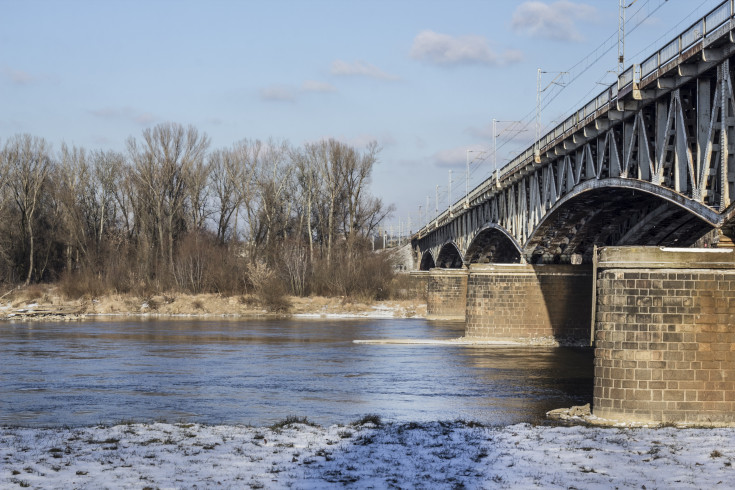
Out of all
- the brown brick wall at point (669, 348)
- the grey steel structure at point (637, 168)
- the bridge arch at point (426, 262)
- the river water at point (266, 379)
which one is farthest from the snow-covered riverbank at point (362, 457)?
the bridge arch at point (426, 262)

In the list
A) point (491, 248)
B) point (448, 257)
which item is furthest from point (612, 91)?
point (448, 257)

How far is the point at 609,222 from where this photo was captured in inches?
1684

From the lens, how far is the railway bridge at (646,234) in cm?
2067

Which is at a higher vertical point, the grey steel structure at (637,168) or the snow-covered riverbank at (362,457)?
the grey steel structure at (637,168)

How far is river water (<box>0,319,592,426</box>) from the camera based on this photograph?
72.8 feet

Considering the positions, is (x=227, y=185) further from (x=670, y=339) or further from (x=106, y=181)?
(x=670, y=339)

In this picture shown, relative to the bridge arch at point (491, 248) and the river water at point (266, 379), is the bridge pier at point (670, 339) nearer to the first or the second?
the river water at point (266, 379)

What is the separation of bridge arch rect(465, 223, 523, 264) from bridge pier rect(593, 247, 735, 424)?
122 feet

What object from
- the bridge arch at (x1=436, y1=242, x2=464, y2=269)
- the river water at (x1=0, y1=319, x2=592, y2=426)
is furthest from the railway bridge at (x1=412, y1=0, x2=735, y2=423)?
the bridge arch at (x1=436, y1=242, x2=464, y2=269)

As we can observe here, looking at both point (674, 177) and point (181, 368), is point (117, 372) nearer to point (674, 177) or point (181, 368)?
point (181, 368)

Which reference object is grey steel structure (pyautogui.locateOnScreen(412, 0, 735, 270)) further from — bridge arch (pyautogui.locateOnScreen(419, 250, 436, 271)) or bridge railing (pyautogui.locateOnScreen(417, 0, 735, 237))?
bridge arch (pyautogui.locateOnScreen(419, 250, 436, 271))

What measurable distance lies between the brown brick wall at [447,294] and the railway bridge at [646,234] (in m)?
26.8

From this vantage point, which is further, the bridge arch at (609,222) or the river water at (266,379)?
the bridge arch at (609,222)

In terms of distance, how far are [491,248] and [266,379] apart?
40303 millimetres
